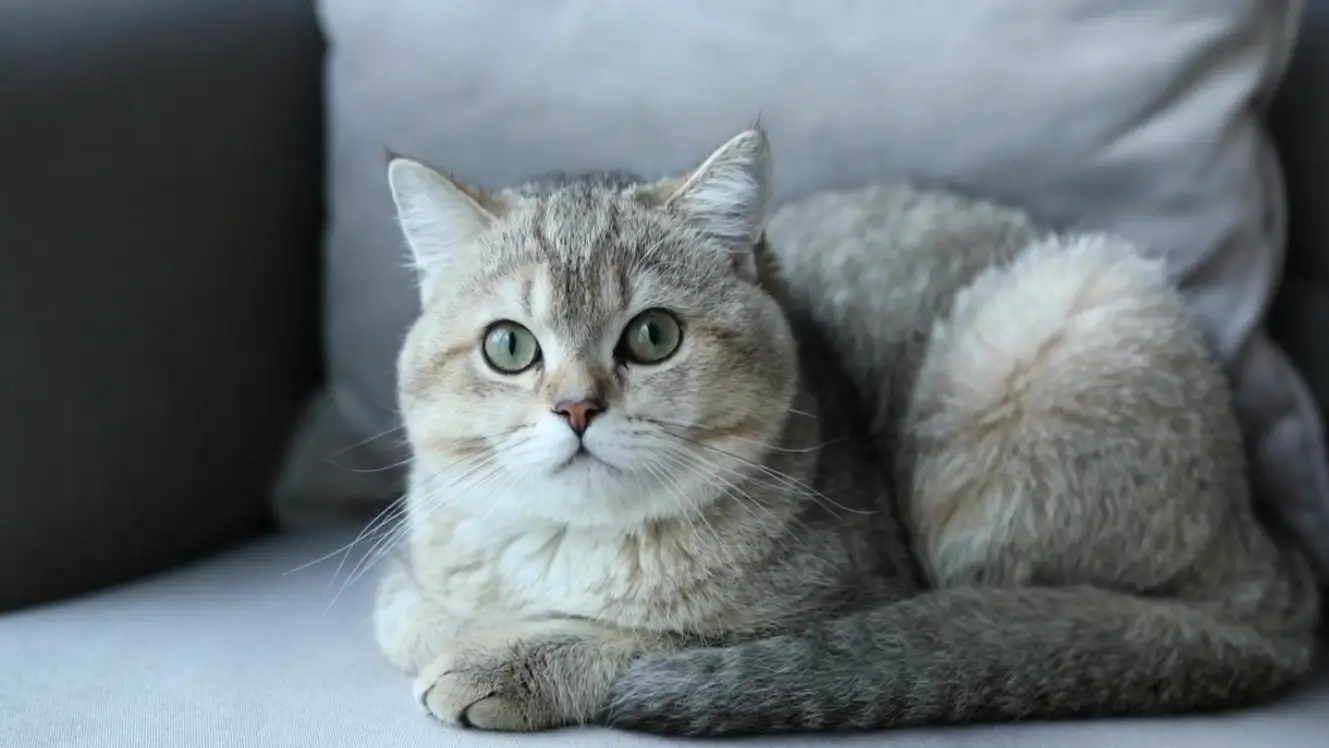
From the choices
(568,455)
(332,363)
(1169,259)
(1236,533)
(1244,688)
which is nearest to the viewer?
(568,455)

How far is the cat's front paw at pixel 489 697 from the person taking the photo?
975 millimetres

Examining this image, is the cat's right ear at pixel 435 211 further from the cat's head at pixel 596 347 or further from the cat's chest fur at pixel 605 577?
the cat's chest fur at pixel 605 577

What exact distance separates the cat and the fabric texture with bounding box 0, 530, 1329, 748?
3cm

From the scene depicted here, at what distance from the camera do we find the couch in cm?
103

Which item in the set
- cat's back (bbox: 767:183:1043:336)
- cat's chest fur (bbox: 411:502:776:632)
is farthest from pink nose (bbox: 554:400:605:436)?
cat's back (bbox: 767:183:1043:336)

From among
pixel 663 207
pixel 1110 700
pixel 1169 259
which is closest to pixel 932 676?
pixel 1110 700

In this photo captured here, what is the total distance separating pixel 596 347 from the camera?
1.03 m

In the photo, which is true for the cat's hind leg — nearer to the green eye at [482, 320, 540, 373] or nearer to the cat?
the cat

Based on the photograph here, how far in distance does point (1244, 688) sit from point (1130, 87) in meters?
0.61

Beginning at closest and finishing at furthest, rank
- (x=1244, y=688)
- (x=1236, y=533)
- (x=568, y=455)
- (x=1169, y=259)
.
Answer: (x=568, y=455), (x=1244, y=688), (x=1236, y=533), (x=1169, y=259)

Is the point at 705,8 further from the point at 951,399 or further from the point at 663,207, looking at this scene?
the point at 951,399

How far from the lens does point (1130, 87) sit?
1279mm

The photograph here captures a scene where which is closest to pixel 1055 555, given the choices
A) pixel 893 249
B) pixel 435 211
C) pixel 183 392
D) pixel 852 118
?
pixel 893 249

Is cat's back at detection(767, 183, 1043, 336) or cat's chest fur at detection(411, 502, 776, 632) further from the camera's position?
cat's back at detection(767, 183, 1043, 336)
